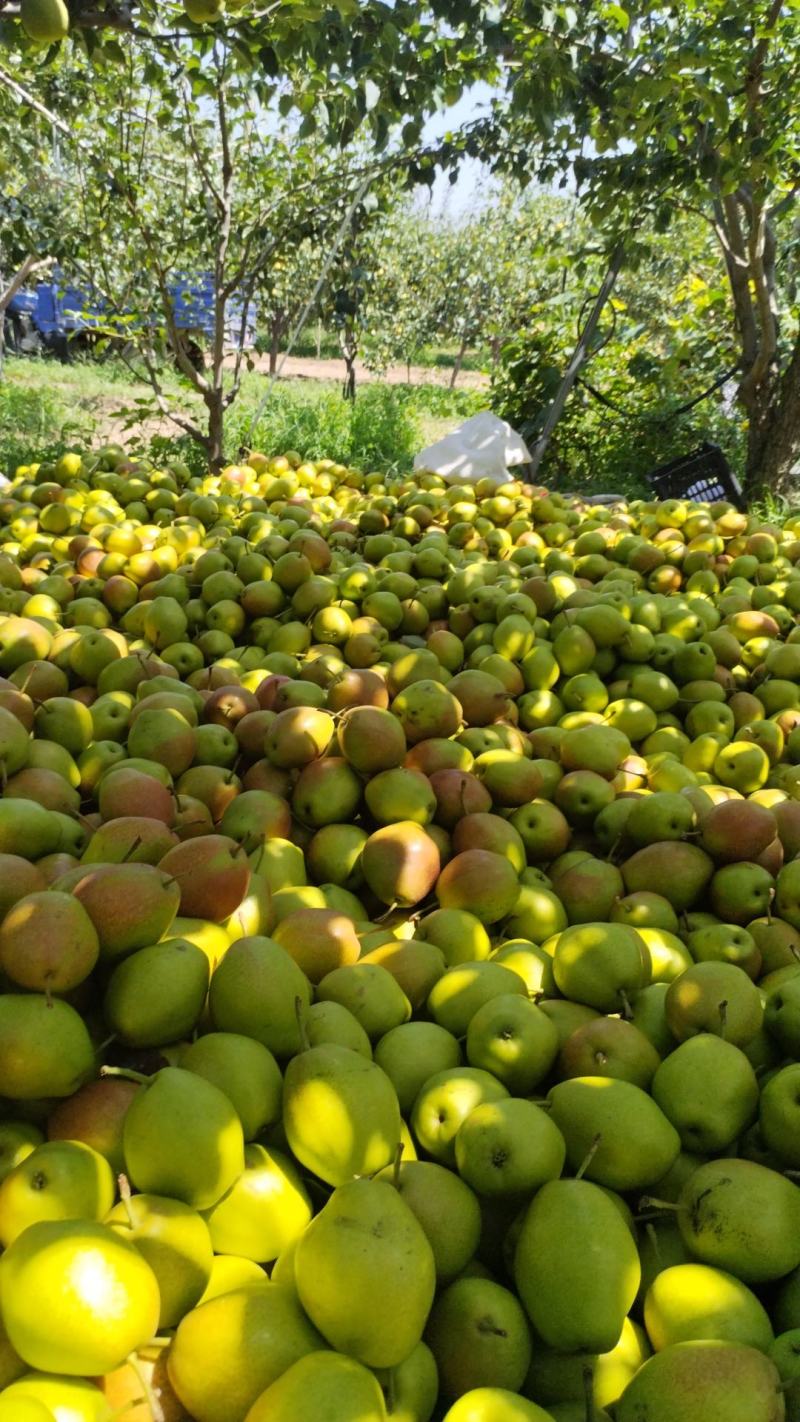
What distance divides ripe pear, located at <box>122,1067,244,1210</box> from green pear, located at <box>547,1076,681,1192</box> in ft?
1.91

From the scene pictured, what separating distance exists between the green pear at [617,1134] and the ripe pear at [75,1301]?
0.74 meters

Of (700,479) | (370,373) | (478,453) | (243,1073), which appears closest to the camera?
(243,1073)

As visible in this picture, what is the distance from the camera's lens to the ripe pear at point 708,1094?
5.12ft

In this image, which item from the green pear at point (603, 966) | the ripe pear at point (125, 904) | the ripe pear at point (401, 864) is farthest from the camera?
the ripe pear at point (401, 864)

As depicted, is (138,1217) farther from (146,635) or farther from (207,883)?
(146,635)

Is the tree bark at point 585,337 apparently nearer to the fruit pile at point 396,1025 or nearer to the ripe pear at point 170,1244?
the fruit pile at point 396,1025

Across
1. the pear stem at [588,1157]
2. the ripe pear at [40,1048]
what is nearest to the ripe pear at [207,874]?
Result: the ripe pear at [40,1048]

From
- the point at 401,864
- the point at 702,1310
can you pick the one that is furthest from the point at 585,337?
the point at 702,1310

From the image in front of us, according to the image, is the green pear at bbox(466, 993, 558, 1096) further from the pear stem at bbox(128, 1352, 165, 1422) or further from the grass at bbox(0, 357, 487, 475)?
→ the grass at bbox(0, 357, 487, 475)

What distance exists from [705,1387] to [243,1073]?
789mm

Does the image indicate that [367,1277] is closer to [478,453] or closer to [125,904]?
[125,904]

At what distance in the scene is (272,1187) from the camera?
1406mm

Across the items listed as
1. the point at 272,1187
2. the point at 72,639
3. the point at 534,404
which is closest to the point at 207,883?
the point at 272,1187

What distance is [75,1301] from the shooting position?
3.41 feet
